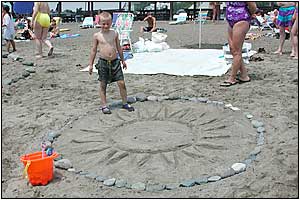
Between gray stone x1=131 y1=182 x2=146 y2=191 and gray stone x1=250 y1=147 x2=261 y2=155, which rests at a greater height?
gray stone x1=250 y1=147 x2=261 y2=155

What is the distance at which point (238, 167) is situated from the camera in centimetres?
340

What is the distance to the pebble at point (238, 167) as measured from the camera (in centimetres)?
336

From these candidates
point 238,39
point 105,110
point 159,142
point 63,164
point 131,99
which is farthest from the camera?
point 238,39

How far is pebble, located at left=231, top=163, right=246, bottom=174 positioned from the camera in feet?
11.0

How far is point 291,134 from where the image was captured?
159 inches

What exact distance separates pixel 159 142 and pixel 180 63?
4.05 meters

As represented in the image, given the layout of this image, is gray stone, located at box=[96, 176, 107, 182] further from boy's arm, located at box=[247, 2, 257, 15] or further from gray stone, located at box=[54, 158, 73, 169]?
boy's arm, located at box=[247, 2, 257, 15]

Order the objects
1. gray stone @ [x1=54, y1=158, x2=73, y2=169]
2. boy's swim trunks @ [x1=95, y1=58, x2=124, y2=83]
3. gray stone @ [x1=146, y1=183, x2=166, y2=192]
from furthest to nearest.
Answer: boy's swim trunks @ [x1=95, y1=58, x2=124, y2=83]
gray stone @ [x1=54, y1=158, x2=73, y2=169]
gray stone @ [x1=146, y1=183, x2=166, y2=192]

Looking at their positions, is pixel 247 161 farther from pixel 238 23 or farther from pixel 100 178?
pixel 238 23

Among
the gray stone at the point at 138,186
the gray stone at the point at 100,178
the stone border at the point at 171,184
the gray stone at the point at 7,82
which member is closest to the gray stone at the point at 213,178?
the stone border at the point at 171,184

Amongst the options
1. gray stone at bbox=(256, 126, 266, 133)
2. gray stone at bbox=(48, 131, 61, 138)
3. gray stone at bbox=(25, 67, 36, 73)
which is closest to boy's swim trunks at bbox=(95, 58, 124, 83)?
gray stone at bbox=(48, 131, 61, 138)

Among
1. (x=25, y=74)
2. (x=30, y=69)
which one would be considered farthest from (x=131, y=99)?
(x=30, y=69)

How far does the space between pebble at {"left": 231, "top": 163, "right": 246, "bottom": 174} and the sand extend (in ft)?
0.17

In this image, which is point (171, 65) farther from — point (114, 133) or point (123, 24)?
point (114, 133)
